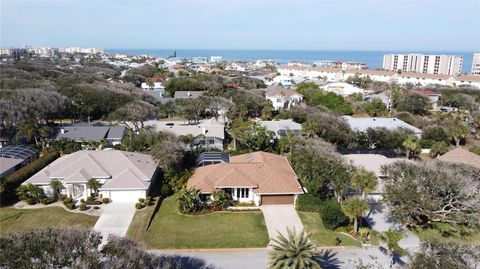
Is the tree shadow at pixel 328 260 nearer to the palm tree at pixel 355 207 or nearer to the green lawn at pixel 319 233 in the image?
the green lawn at pixel 319 233

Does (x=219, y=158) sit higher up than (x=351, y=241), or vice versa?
(x=219, y=158)

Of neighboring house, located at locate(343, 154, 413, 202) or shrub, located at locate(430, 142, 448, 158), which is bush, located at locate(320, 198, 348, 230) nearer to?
neighboring house, located at locate(343, 154, 413, 202)

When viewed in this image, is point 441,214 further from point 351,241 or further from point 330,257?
point 330,257

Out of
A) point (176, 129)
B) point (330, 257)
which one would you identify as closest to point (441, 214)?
point (330, 257)

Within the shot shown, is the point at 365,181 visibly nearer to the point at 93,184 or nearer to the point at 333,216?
the point at 333,216

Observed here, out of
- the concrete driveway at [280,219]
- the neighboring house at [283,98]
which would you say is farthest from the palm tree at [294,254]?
the neighboring house at [283,98]

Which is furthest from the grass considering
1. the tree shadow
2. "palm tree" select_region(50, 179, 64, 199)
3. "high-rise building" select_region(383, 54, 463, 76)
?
"high-rise building" select_region(383, 54, 463, 76)
